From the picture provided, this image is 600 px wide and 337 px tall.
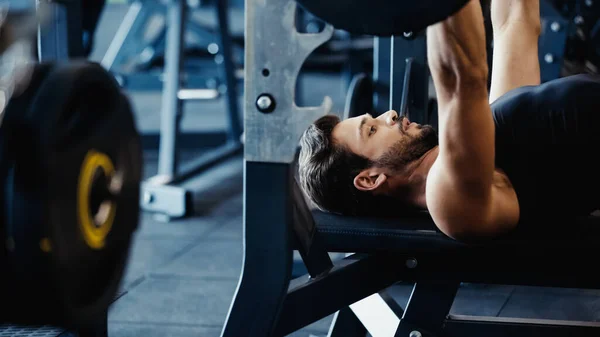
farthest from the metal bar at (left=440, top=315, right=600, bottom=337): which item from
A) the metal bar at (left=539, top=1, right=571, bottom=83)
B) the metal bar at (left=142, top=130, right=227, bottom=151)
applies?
the metal bar at (left=142, top=130, right=227, bottom=151)

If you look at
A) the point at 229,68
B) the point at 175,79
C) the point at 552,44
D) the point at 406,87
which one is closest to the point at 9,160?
the point at 406,87

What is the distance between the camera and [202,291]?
2533 mm

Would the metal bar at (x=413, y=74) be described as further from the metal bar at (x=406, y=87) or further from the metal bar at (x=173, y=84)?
the metal bar at (x=173, y=84)

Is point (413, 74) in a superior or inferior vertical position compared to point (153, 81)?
superior

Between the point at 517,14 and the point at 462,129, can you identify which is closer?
the point at 462,129

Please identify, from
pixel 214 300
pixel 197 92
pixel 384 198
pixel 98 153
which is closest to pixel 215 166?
pixel 197 92

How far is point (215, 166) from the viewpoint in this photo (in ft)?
14.6

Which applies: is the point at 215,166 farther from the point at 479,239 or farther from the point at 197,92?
the point at 479,239

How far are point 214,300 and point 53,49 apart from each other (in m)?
1.12

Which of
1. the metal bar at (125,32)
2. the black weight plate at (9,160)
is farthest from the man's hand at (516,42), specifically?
the metal bar at (125,32)

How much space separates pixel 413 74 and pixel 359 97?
210 mm

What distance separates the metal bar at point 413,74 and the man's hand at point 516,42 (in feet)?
1.53

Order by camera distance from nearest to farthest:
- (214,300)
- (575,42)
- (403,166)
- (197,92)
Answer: (403,166) → (214,300) → (575,42) → (197,92)

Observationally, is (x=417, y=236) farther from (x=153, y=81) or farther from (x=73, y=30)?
(x=153, y=81)
